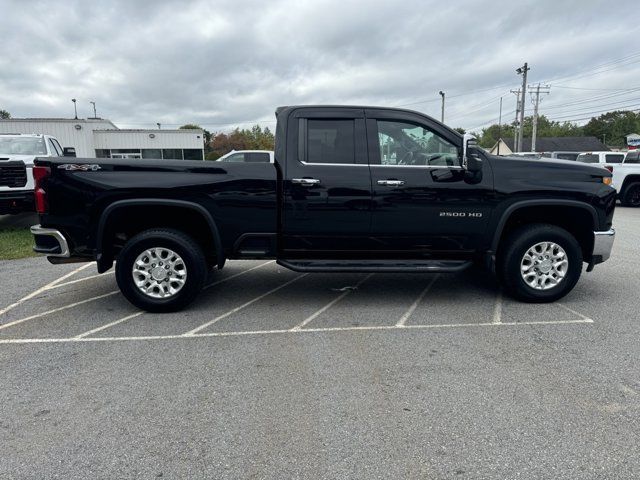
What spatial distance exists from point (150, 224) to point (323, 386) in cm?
281

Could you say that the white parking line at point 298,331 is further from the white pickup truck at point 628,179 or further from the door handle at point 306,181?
the white pickup truck at point 628,179

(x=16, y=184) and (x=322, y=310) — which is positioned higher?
(x=16, y=184)

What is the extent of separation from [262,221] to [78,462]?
110 inches

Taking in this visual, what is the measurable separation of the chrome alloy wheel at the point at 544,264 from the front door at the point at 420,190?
625 mm

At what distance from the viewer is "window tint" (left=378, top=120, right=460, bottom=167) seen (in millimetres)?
4941

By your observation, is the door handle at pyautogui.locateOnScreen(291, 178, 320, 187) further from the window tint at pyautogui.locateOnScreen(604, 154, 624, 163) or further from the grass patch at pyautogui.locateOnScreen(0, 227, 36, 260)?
the window tint at pyautogui.locateOnScreen(604, 154, 624, 163)

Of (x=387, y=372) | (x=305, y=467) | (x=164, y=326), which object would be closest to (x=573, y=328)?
(x=387, y=372)

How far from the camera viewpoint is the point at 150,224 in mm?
5074

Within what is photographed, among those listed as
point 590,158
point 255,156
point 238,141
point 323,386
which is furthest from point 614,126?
point 323,386

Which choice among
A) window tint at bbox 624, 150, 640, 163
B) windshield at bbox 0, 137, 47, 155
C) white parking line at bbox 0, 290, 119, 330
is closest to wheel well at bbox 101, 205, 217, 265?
white parking line at bbox 0, 290, 119, 330

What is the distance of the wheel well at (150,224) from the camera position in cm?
482

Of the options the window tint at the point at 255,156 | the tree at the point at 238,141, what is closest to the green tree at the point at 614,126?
the tree at the point at 238,141

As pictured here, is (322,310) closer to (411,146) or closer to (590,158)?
(411,146)

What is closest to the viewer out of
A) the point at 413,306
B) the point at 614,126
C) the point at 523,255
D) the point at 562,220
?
the point at 523,255
